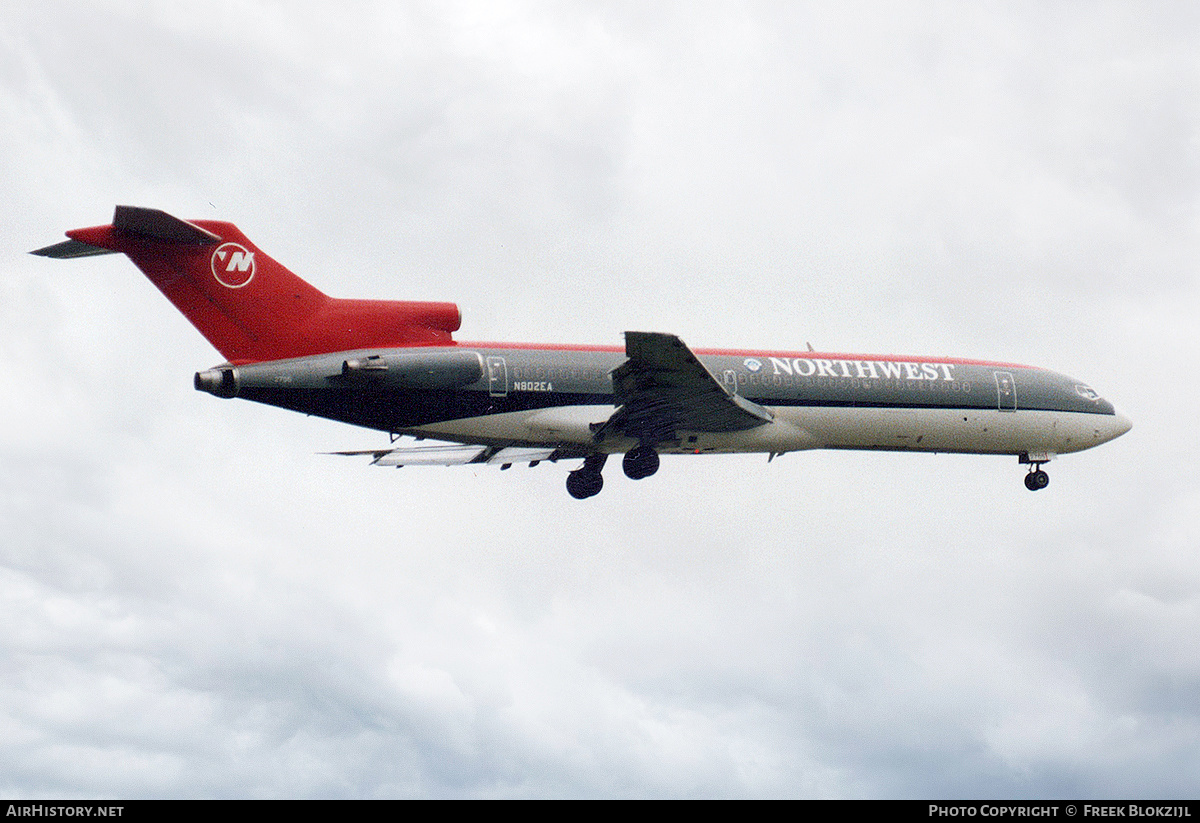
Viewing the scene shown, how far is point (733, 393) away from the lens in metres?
34.2

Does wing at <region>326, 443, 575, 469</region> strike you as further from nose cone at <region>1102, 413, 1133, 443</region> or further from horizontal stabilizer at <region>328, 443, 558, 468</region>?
nose cone at <region>1102, 413, 1133, 443</region>

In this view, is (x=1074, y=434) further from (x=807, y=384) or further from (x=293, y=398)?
(x=293, y=398)

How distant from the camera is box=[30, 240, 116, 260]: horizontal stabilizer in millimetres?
28578

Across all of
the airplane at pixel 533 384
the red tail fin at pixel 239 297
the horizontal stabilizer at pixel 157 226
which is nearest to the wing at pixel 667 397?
the airplane at pixel 533 384

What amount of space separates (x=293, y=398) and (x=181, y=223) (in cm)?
453

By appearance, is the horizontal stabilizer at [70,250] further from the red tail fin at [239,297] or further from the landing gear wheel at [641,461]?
the landing gear wheel at [641,461]

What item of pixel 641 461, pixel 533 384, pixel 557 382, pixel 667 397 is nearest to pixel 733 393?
pixel 641 461

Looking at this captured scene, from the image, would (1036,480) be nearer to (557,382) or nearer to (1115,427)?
(1115,427)

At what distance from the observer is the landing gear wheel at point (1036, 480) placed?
3922cm

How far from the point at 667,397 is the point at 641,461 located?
2.69 m

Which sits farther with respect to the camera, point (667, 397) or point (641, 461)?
point (641, 461)

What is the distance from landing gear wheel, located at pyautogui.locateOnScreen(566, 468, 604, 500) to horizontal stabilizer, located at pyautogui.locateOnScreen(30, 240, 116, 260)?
1343 cm

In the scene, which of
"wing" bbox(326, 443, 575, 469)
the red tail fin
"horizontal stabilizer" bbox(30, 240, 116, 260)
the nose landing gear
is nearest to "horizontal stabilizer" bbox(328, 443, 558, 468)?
"wing" bbox(326, 443, 575, 469)

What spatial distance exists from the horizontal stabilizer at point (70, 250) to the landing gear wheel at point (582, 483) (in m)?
13.4
